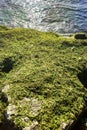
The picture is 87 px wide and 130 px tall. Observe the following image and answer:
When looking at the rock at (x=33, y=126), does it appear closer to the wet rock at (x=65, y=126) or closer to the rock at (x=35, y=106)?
the rock at (x=35, y=106)

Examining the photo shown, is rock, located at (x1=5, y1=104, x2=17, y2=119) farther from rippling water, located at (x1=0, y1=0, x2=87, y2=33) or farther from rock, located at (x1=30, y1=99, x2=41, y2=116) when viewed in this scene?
rippling water, located at (x1=0, y1=0, x2=87, y2=33)

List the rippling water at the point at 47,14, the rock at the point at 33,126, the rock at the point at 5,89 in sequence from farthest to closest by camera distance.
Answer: the rippling water at the point at 47,14, the rock at the point at 5,89, the rock at the point at 33,126

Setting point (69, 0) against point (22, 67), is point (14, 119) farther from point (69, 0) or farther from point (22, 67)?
point (69, 0)

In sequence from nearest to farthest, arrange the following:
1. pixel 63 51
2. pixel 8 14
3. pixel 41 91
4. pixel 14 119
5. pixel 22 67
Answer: pixel 14 119, pixel 41 91, pixel 22 67, pixel 63 51, pixel 8 14

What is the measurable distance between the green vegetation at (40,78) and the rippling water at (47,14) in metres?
5.54

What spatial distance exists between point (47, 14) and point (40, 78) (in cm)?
975

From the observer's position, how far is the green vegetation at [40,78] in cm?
565

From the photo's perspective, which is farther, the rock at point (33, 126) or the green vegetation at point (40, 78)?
the green vegetation at point (40, 78)

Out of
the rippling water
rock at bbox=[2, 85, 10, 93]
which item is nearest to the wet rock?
rock at bbox=[2, 85, 10, 93]

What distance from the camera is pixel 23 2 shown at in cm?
1727

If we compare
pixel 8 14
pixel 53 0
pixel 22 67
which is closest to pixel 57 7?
pixel 53 0

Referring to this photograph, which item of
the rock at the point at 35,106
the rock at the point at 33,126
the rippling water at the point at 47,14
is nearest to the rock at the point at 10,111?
the rock at the point at 35,106

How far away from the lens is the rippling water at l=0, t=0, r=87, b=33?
1432 centimetres

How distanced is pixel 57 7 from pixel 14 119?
11914 millimetres
